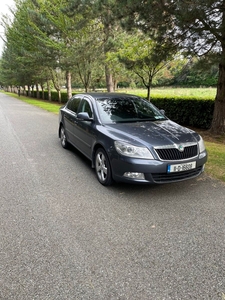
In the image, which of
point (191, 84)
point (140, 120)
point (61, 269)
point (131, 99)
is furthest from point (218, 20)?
point (191, 84)

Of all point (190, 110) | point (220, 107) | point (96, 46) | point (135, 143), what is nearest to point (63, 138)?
point (135, 143)

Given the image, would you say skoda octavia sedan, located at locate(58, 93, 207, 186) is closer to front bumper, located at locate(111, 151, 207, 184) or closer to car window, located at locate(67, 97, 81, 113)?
front bumper, located at locate(111, 151, 207, 184)

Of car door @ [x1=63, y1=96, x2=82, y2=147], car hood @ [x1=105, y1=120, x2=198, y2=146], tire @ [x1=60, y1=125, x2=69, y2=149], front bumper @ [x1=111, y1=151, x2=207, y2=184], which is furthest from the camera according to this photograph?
tire @ [x1=60, y1=125, x2=69, y2=149]

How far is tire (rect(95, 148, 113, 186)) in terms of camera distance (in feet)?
13.2

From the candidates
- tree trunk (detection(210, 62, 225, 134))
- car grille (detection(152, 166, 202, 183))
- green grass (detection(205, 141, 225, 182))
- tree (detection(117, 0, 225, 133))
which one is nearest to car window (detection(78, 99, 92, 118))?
car grille (detection(152, 166, 202, 183))

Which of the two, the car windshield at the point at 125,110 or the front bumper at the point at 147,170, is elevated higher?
the car windshield at the point at 125,110

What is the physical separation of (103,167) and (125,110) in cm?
140

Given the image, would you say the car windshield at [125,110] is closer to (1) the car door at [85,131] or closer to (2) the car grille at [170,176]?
(1) the car door at [85,131]

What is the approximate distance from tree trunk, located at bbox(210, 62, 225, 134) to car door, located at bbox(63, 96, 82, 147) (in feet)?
16.1

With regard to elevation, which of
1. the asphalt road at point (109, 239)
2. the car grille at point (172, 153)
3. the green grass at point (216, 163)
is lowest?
the asphalt road at point (109, 239)

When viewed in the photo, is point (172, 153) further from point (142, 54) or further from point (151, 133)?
point (142, 54)

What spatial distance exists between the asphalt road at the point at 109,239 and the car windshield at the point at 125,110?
1317 mm

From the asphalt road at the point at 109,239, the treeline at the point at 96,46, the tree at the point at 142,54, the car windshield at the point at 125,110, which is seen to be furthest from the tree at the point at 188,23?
the asphalt road at the point at 109,239

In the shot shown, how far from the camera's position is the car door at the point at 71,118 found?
5852mm
